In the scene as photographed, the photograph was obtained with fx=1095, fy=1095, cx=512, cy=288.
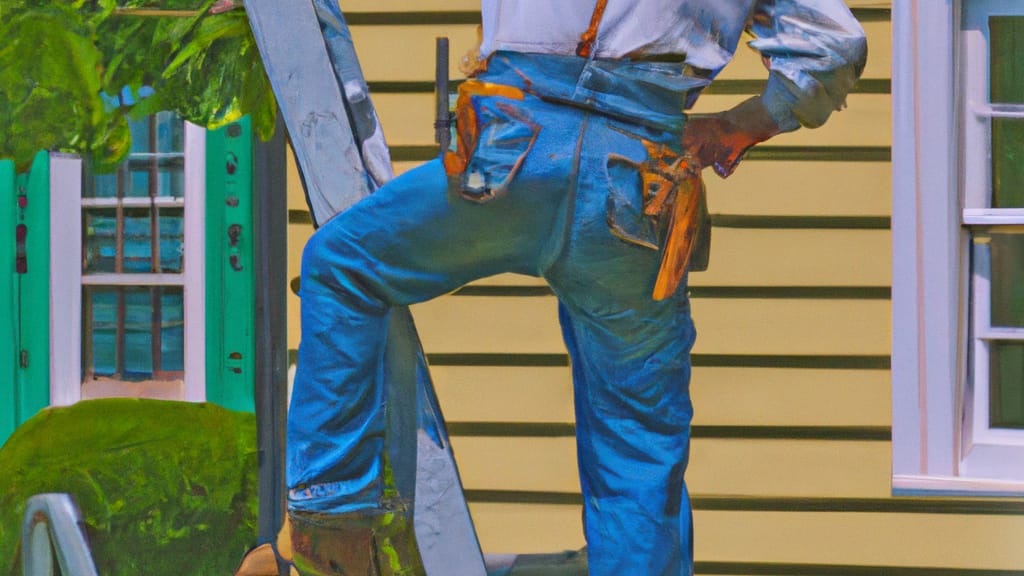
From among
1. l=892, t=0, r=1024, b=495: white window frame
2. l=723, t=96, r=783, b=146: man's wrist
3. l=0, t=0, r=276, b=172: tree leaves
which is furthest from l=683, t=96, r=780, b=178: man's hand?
l=0, t=0, r=276, b=172: tree leaves

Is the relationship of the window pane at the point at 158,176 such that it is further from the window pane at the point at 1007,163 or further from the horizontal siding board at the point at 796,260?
the window pane at the point at 1007,163

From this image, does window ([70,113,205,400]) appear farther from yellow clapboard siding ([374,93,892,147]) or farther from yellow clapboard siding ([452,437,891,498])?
yellow clapboard siding ([374,93,892,147])

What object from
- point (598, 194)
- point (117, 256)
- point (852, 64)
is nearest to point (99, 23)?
point (117, 256)

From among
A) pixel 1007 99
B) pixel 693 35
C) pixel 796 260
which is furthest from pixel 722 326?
pixel 1007 99

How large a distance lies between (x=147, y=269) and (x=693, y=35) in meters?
1.43

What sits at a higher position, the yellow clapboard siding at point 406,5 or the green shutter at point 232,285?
the yellow clapboard siding at point 406,5

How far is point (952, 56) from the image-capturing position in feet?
8.58

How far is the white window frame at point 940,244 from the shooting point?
2.61 metres

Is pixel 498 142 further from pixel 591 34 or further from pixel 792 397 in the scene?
pixel 792 397

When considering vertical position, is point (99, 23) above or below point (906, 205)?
above

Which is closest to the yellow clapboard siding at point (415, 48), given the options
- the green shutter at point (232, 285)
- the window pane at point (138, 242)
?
the green shutter at point (232, 285)

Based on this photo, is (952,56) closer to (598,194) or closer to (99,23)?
(598,194)

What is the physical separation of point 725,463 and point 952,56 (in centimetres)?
111

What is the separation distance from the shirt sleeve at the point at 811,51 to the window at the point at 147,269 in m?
1.39
